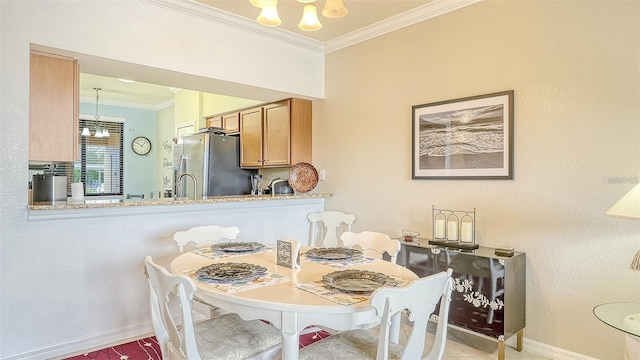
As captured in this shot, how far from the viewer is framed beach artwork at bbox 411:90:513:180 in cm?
265

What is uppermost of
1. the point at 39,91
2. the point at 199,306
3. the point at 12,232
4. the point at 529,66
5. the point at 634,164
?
the point at 529,66

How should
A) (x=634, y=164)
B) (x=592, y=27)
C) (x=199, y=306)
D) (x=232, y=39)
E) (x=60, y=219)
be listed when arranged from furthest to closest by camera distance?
(x=232, y=39) → (x=199, y=306) → (x=60, y=219) → (x=592, y=27) → (x=634, y=164)

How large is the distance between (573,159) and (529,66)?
69 cm

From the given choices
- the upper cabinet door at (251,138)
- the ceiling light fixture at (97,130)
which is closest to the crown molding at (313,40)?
the upper cabinet door at (251,138)

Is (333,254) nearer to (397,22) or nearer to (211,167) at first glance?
(397,22)

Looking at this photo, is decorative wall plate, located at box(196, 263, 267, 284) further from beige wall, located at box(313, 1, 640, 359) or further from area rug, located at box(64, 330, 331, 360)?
beige wall, located at box(313, 1, 640, 359)

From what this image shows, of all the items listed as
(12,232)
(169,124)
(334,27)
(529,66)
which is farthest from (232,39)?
(169,124)

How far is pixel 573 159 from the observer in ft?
7.76

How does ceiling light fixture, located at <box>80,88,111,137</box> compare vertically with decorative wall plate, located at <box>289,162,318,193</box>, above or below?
above

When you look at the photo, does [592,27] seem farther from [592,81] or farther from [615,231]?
[615,231]

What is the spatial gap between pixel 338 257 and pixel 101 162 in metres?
6.22

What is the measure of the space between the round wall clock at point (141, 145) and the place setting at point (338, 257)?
5942 millimetres

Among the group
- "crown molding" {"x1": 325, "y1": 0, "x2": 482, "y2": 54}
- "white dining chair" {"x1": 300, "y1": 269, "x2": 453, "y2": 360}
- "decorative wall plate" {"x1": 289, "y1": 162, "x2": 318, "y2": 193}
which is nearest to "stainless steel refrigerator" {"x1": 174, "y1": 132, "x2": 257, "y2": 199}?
"decorative wall plate" {"x1": 289, "y1": 162, "x2": 318, "y2": 193}

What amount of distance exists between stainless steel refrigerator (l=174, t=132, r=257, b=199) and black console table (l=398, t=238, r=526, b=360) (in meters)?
2.79
